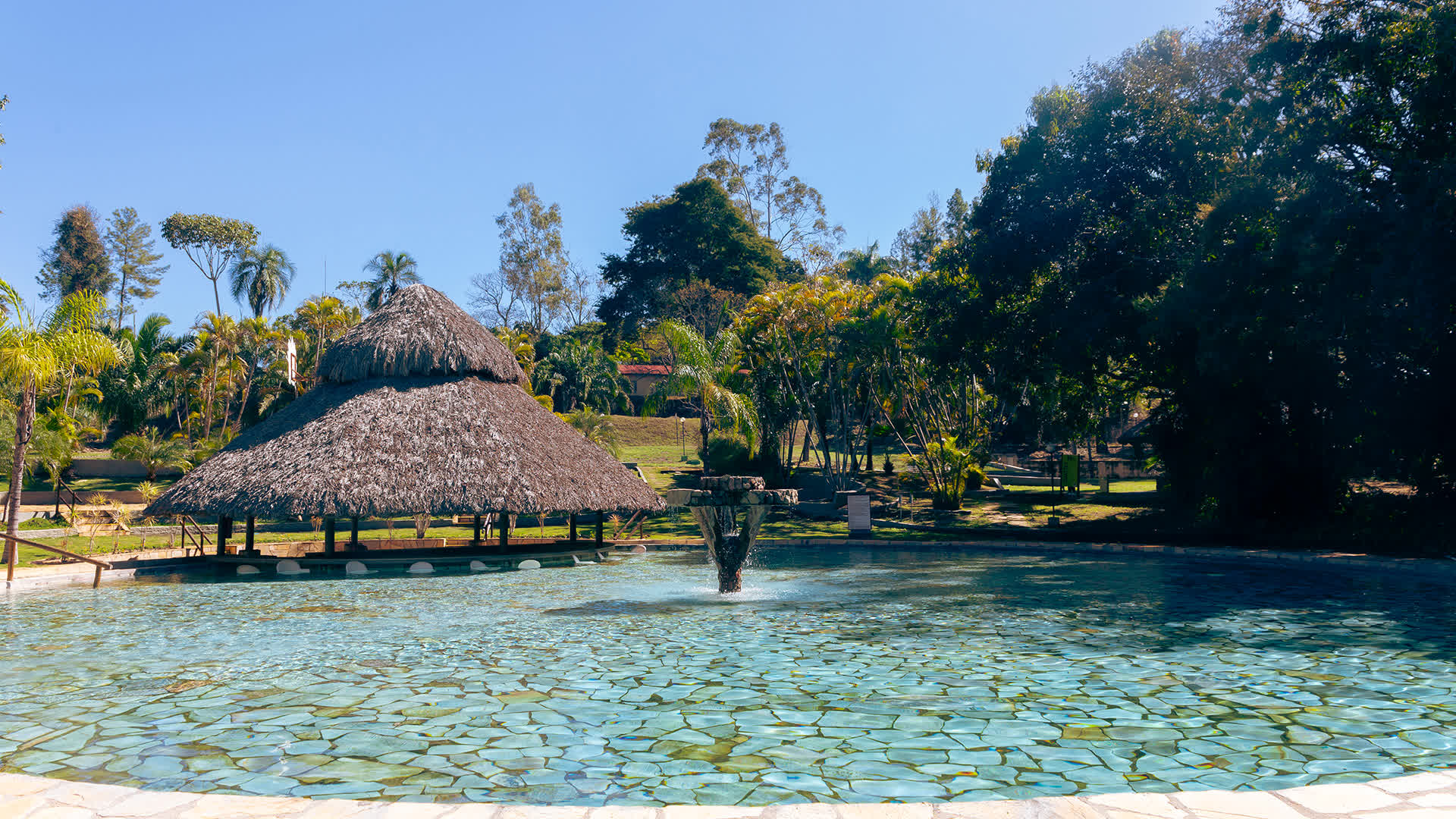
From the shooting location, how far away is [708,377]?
29.0 meters

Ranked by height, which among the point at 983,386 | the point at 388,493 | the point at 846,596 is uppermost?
the point at 983,386

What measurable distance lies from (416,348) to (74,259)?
54.5 meters

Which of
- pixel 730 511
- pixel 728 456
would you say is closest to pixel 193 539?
pixel 730 511

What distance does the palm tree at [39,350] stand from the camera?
15.8m

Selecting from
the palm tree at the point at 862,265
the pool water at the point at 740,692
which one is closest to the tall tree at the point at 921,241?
the palm tree at the point at 862,265

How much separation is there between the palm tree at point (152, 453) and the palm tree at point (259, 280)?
1742 cm

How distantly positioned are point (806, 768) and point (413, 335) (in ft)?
52.0

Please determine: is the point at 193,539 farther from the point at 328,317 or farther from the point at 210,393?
the point at 210,393

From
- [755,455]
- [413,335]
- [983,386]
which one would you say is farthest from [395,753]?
[755,455]

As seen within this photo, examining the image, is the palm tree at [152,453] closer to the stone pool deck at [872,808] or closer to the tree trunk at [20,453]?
the tree trunk at [20,453]

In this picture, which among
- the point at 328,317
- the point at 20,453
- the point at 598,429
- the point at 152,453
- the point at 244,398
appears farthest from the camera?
the point at 244,398

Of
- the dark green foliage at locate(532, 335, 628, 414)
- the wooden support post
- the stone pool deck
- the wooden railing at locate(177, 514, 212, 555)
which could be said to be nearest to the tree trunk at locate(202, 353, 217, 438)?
the dark green foliage at locate(532, 335, 628, 414)

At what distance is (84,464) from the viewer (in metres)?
36.0

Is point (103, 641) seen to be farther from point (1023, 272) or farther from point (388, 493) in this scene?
point (1023, 272)
